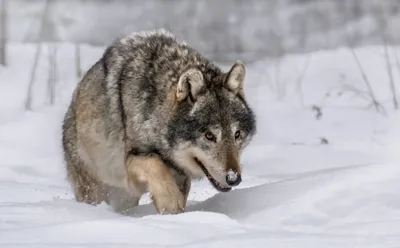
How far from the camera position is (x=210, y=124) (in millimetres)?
5699

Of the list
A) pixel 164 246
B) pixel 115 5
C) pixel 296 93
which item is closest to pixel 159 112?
pixel 164 246

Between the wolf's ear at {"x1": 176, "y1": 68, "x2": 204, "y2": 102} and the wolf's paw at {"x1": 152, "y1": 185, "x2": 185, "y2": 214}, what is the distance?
58 centimetres

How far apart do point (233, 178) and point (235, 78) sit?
86cm

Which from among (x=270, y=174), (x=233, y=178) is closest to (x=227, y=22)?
(x=270, y=174)

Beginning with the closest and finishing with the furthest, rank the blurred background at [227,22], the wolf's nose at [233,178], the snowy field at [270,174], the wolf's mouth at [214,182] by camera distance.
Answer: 1. the snowy field at [270,174]
2. the wolf's nose at [233,178]
3. the wolf's mouth at [214,182]
4. the blurred background at [227,22]

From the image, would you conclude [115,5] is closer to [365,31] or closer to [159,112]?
[365,31]

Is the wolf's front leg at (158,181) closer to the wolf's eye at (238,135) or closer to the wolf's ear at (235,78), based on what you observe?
the wolf's eye at (238,135)

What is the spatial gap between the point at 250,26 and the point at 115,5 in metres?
2.63

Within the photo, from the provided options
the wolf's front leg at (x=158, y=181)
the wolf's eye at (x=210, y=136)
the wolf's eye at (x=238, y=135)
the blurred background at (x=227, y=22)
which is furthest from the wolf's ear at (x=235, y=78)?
the blurred background at (x=227, y=22)

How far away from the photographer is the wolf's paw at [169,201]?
18.5 feet

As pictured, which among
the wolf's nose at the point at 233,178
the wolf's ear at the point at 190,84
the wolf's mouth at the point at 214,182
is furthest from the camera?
the wolf's ear at the point at 190,84

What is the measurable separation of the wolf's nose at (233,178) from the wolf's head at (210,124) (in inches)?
3.3

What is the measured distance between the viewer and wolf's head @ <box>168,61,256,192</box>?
5590 mm

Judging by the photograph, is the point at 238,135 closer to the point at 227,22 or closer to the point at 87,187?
the point at 87,187
